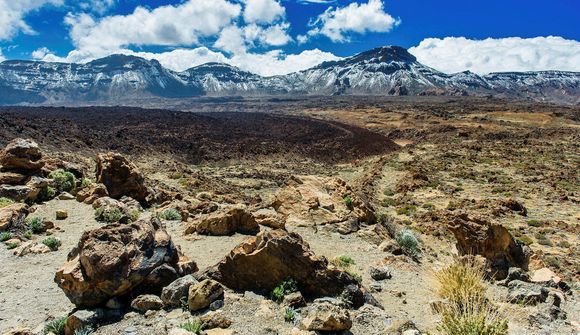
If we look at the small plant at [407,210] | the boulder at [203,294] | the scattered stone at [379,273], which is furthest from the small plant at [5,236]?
the small plant at [407,210]

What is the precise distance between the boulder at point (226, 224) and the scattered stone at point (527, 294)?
256 inches

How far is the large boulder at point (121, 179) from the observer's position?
656 inches

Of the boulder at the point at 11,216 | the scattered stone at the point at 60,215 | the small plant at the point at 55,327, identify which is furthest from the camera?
the scattered stone at the point at 60,215

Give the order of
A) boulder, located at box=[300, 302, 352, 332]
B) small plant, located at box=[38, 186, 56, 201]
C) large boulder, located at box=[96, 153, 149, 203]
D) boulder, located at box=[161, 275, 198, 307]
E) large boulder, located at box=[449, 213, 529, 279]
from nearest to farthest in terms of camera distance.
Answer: boulder, located at box=[300, 302, 352, 332]
boulder, located at box=[161, 275, 198, 307]
large boulder, located at box=[449, 213, 529, 279]
small plant, located at box=[38, 186, 56, 201]
large boulder, located at box=[96, 153, 149, 203]

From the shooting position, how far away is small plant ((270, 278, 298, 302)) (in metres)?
7.70

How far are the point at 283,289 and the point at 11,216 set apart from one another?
815 cm

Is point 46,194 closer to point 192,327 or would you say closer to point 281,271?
point 281,271

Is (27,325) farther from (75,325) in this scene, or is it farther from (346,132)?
(346,132)

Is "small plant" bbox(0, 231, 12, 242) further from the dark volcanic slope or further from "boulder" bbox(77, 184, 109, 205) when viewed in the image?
the dark volcanic slope

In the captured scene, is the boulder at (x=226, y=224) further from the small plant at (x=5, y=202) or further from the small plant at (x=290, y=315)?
the small plant at (x=5, y=202)

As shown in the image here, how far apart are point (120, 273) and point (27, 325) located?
183 cm

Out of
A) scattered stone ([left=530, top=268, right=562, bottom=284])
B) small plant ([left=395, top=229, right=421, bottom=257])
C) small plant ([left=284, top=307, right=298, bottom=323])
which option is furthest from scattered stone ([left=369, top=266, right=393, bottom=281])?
scattered stone ([left=530, top=268, right=562, bottom=284])

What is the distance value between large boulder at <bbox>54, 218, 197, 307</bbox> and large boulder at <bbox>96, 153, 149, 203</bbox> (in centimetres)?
896

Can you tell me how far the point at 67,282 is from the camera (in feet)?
24.3
